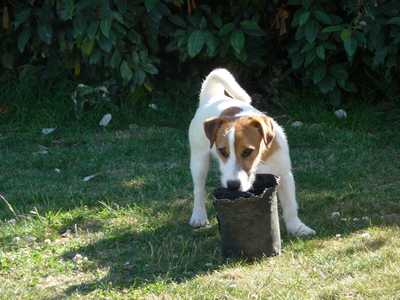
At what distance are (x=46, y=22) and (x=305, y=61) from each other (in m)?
2.65

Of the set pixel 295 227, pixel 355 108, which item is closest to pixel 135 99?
pixel 355 108

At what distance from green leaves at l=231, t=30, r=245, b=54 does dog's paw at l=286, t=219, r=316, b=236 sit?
3092 mm

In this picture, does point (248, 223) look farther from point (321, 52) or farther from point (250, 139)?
point (321, 52)

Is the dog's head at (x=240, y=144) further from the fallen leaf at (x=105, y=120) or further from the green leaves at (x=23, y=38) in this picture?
the green leaves at (x=23, y=38)

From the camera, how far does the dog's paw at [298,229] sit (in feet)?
→ 17.5

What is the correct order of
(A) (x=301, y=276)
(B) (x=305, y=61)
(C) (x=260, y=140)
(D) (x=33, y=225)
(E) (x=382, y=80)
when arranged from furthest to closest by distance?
(E) (x=382, y=80) < (B) (x=305, y=61) < (D) (x=33, y=225) < (C) (x=260, y=140) < (A) (x=301, y=276)

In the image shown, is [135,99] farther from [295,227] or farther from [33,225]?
[295,227]

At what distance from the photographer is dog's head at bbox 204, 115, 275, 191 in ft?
16.1

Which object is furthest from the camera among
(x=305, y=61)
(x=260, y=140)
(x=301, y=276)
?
(x=305, y=61)

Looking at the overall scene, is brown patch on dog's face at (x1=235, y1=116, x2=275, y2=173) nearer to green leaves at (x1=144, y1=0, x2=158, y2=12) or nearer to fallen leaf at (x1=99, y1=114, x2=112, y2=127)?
green leaves at (x1=144, y1=0, x2=158, y2=12)

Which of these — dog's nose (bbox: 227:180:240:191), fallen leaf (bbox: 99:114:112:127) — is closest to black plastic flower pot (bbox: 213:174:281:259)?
dog's nose (bbox: 227:180:240:191)

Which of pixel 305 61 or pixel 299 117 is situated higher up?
pixel 305 61

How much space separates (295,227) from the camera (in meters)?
5.38

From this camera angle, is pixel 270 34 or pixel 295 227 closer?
pixel 295 227
